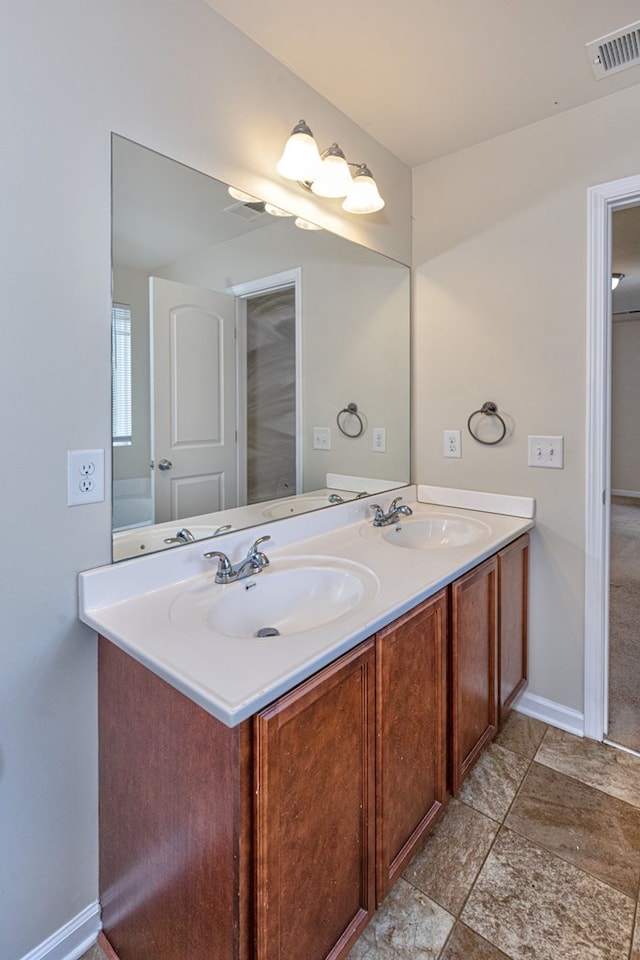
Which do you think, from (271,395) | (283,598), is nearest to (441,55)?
(271,395)

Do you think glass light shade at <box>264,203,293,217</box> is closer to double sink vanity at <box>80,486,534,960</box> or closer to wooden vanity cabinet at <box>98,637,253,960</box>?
double sink vanity at <box>80,486,534,960</box>

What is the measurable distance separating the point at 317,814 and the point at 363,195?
1.91 meters

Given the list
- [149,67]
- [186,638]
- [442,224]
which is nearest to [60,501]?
[186,638]

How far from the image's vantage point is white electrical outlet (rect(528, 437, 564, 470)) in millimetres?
1903

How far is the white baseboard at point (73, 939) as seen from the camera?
1.12 meters

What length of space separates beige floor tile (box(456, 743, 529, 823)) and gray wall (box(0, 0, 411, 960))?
3.78ft

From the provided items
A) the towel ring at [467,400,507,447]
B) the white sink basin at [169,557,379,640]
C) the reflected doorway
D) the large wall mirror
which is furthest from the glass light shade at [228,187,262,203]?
the towel ring at [467,400,507,447]

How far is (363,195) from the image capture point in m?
1.80

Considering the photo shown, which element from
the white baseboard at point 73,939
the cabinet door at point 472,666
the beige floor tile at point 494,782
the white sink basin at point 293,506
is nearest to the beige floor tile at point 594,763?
the beige floor tile at point 494,782

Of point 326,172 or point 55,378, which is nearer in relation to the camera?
point 55,378

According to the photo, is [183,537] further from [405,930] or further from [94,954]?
[405,930]

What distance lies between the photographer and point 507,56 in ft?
5.07

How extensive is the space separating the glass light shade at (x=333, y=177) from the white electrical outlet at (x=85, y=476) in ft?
3.87

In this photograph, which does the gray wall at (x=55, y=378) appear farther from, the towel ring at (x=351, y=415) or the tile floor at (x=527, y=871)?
the towel ring at (x=351, y=415)
